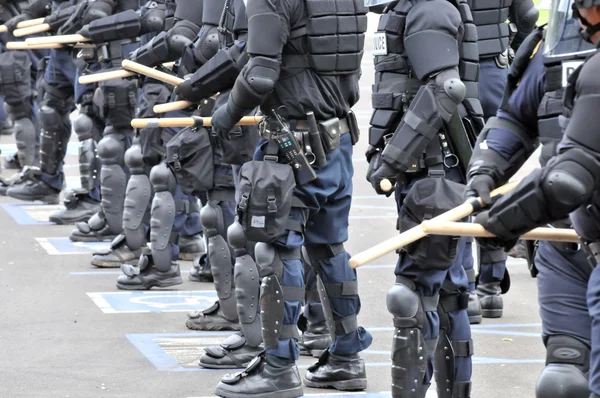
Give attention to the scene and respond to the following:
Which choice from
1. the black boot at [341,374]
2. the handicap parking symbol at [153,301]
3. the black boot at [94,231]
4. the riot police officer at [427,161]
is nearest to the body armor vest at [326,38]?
the riot police officer at [427,161]

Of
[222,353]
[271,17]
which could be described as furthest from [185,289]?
[271,17]

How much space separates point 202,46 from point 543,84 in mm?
3187

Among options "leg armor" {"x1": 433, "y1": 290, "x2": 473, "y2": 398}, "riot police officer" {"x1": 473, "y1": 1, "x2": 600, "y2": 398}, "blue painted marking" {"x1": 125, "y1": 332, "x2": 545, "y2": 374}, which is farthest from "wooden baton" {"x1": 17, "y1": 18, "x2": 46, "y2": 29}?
"riot police officer" {"x1": 473, "y1": 1, "x2": 600, "y2": 398}

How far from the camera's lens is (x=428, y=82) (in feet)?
19.3

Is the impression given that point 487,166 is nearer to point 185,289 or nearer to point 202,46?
point 202,46

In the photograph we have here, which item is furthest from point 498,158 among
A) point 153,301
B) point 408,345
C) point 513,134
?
point 153,301

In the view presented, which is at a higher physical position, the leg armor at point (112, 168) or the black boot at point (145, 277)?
the leg armor at point (112, 168)

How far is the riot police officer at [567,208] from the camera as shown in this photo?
13.5 ft

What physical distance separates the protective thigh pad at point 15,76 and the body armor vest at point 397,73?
751 cm

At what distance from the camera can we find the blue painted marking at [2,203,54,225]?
1184 centimetres

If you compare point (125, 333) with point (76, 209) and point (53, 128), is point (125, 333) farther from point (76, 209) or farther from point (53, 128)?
point (53, 128)

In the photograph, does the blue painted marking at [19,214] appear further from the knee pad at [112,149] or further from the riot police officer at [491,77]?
the riot police officer at [491,77]

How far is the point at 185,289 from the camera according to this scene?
9258 millimetres

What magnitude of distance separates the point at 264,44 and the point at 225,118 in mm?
533
